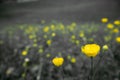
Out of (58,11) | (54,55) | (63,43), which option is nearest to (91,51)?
(54,55)

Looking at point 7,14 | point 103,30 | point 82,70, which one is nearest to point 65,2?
point 7,14

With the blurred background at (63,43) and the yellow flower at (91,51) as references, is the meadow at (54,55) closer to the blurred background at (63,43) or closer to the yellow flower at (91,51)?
the blurred background at (63,43)

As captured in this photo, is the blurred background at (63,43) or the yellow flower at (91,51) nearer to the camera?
the yellow flower at (91,51)

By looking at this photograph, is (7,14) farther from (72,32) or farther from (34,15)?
(72,32)

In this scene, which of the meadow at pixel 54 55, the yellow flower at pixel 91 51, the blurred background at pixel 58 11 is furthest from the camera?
the blurred background at pixel 58 11

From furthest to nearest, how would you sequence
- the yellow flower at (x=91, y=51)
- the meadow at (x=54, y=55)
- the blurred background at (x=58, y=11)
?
the blurred background at (x=58, y=11) → the meadow at (x=54, y=55) → the yellow flower at (x=91, y=51)

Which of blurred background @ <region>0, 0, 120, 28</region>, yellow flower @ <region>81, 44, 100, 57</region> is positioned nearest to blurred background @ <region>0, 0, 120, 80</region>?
blurred background @ <region>0, 0, 120, 28</region>

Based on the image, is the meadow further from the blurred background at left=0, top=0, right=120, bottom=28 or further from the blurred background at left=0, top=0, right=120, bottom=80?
the blurred background at left=0, top=0, right=120, bottom=28

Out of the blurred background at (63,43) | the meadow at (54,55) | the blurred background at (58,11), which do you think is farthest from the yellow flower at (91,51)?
the blurred background at (58,11)

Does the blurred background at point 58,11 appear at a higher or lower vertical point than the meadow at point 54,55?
lower
